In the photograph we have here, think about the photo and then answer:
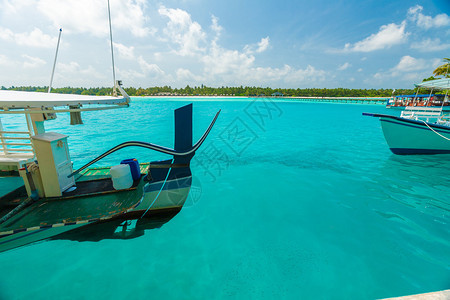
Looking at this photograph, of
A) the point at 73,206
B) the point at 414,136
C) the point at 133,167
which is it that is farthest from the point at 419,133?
the point at 73,206

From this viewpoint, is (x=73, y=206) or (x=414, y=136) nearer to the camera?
(x=73, y=206)

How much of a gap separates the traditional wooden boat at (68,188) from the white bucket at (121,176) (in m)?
0.02

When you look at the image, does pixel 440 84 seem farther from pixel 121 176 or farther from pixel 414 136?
pixel 121 176

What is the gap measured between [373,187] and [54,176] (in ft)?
36.3

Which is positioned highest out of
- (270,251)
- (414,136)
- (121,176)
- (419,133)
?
(419,133)

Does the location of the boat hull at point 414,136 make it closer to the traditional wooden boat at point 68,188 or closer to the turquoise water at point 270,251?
the turquoise water at point 270,251

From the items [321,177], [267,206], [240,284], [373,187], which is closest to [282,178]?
[321,177]

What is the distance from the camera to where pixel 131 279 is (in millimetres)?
3936

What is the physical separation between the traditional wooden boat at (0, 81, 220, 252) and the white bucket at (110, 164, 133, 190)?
25mm

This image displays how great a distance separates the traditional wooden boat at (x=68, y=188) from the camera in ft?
12.9

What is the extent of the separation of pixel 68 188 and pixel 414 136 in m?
16.9

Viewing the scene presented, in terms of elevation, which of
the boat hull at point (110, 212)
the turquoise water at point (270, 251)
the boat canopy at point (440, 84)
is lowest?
the turquoise water at point (270, 251)

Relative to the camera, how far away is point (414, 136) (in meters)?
11.2

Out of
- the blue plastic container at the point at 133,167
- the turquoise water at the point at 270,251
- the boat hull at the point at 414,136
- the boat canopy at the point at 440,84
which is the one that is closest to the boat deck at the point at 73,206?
the blue plastic container at the point at 133,167
